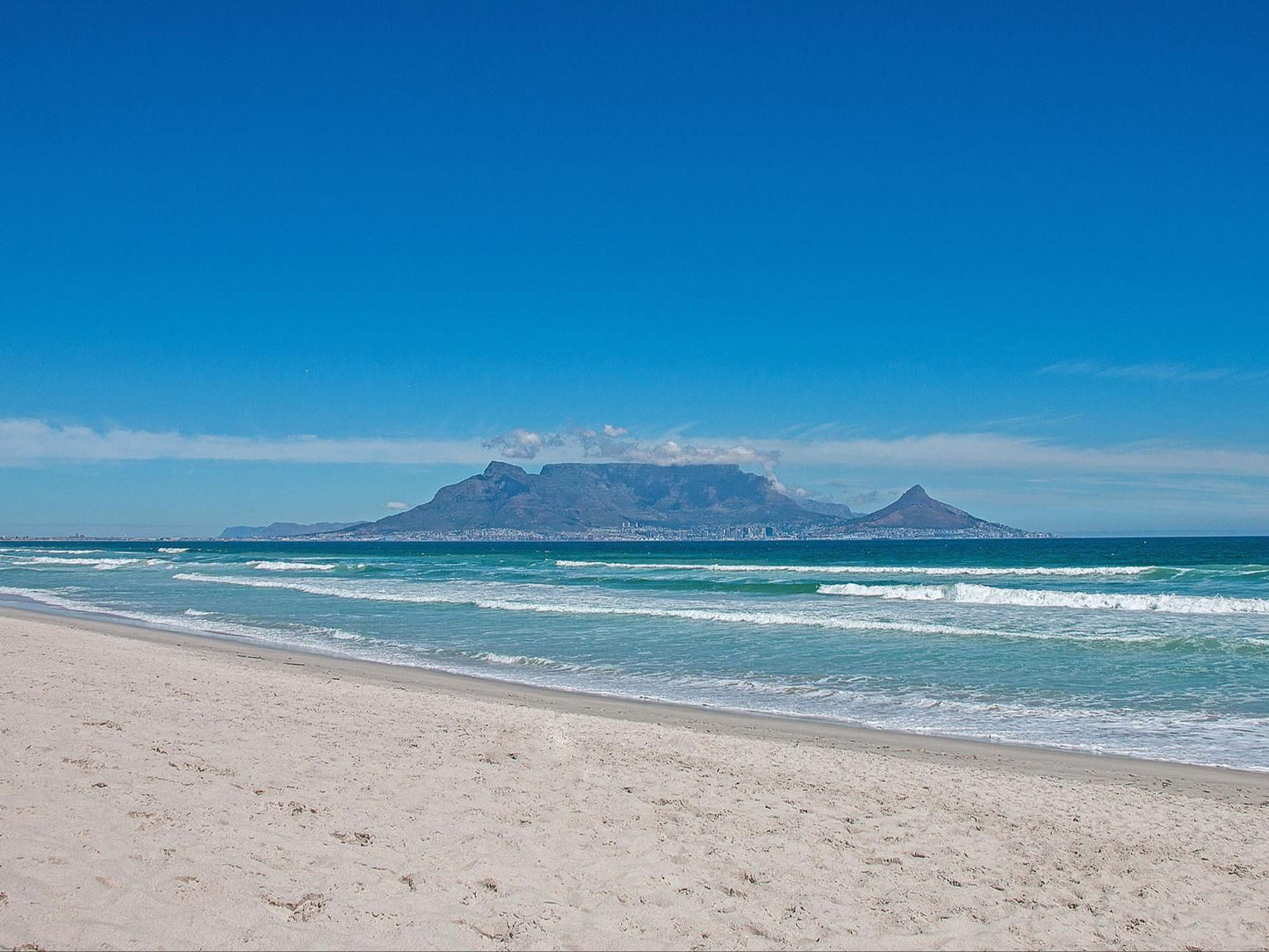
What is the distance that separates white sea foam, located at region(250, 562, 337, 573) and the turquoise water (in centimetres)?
1377

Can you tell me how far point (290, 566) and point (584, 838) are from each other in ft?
186

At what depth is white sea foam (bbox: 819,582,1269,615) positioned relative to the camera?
78.3 feet

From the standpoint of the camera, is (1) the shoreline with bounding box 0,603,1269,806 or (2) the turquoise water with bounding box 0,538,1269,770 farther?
(2) the turquoise water with bounding box 0,538,1269,770

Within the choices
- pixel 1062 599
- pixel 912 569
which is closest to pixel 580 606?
pixel 1062 599

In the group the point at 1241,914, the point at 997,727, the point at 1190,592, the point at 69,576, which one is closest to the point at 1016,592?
the point at 1190,592

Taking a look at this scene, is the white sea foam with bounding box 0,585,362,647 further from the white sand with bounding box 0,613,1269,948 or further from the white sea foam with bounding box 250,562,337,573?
the white sea foam with bounding box 250,562,337,573

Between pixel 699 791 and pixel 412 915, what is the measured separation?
3.02 m

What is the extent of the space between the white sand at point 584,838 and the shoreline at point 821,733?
2.8 inches

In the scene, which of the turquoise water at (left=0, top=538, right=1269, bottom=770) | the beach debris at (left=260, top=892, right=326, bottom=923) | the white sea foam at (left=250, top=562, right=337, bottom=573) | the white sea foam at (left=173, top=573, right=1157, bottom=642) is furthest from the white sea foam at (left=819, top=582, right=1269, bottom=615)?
the white sea foam at (left=250, top=562, right=337, bottom=573)

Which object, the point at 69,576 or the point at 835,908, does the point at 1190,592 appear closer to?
the point at 835,908

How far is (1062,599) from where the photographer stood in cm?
2714

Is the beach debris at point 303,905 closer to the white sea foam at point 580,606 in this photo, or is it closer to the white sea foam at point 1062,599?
the white sea foam at point 580,606

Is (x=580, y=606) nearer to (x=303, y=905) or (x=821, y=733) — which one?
(x=821, y=733)

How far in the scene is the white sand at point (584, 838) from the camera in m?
4.36
